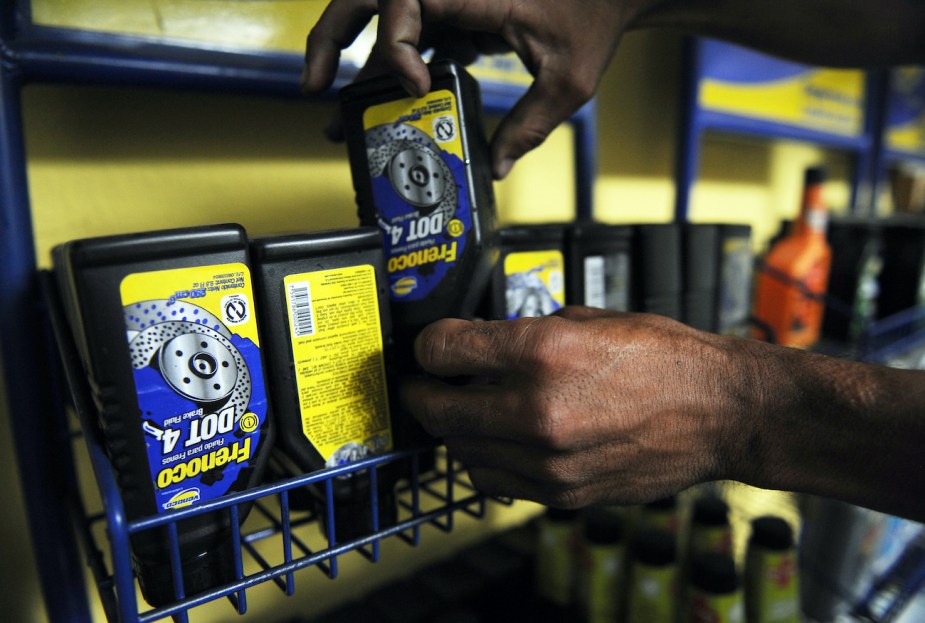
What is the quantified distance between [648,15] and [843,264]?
2.56 ft

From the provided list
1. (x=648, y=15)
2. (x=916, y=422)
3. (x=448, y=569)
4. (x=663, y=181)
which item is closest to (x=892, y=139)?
(x=663, y=181)

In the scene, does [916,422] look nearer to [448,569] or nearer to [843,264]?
[448,569]

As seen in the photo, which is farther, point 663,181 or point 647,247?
point 663,181

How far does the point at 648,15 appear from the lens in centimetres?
69

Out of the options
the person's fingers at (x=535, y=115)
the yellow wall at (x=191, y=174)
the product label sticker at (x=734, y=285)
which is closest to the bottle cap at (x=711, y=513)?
the product label sticker at (x=734, y=285)

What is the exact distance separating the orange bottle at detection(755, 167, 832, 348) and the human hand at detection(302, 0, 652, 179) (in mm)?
619

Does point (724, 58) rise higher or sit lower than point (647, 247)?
higher

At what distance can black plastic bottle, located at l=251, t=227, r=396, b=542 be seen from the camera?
16.8 inches

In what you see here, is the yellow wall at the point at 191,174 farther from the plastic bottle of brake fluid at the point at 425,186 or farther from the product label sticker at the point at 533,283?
the product label sticker at the point at 533,283

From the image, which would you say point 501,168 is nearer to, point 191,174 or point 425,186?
point 425,186

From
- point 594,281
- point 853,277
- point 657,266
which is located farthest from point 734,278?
point 853,277

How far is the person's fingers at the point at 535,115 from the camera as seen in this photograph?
58 centimetres

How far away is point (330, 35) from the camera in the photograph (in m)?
0.51

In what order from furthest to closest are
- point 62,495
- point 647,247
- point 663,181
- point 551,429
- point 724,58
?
1. point 663,181
2. point 724,58
3. point 647,247
4. point 62,495
5. point 551,429
